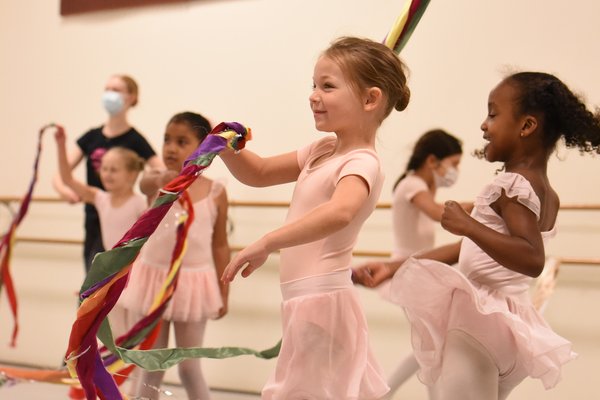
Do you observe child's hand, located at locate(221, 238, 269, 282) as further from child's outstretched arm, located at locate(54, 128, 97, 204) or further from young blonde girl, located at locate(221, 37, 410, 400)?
child's outstretched arm, located at locate(54, 128, 97, 204)

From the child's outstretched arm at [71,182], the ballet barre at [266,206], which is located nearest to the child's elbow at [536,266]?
the ballet barre at [266,206]

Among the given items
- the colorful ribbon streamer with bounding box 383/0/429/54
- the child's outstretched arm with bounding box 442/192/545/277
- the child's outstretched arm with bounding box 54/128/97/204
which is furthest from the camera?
the child's outstretched arm with bounding box 54/128/97/204

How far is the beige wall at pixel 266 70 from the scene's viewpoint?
2787 mm

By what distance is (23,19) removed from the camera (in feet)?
12.8

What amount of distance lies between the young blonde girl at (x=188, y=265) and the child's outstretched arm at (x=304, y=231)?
1013 mm

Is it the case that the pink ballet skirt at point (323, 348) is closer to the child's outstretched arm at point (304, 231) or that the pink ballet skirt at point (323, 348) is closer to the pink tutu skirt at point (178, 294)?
the child's outstretched arm at point (304, 231)

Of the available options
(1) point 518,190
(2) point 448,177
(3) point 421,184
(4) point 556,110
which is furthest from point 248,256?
(2) point 448,177

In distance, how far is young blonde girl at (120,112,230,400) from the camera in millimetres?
2318

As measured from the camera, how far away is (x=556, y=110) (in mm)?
1466

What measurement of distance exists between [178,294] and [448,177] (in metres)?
1.01

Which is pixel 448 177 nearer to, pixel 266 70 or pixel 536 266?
pixel 266 70

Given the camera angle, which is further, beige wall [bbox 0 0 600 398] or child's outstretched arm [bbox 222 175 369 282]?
beige wall [bbox 0 0 600 398]

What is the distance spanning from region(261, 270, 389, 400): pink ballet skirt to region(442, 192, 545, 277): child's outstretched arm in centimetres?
22

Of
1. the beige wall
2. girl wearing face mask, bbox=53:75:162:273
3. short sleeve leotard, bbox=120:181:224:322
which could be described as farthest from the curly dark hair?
girl wearing face mask, bbox=53:75:162:273
